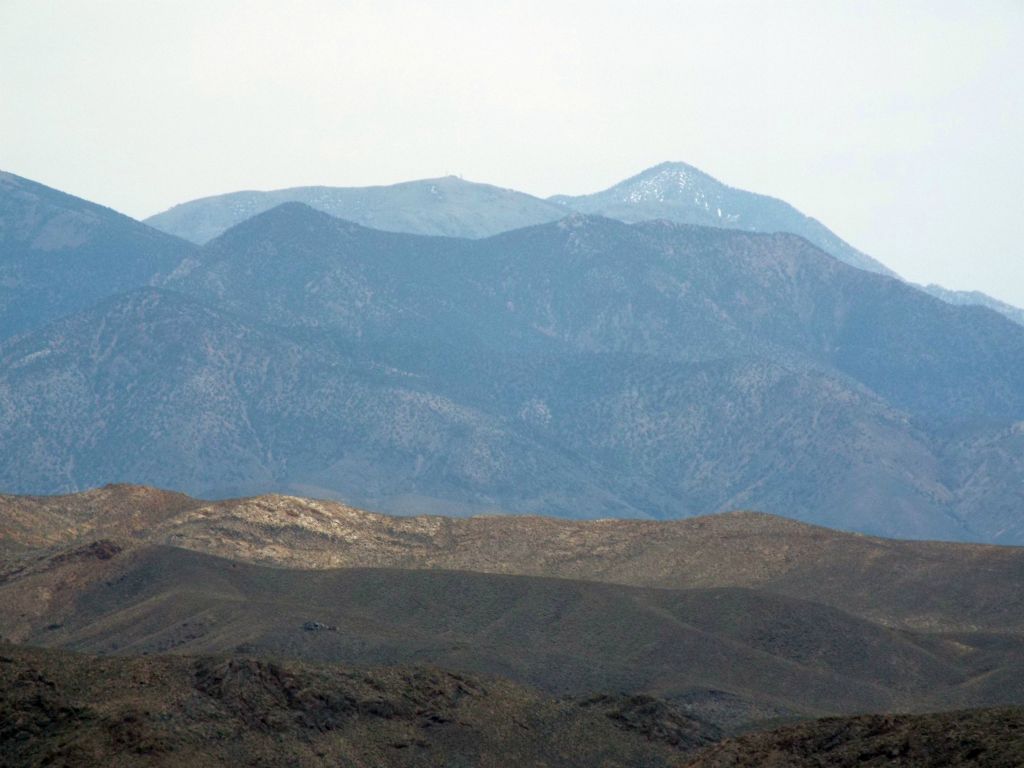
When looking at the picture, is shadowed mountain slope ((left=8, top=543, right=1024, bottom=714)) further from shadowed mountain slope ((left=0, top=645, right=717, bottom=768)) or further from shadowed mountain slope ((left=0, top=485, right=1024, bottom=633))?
shadowed mountain slope ((left=0, top=645, right=717, bottom=768))

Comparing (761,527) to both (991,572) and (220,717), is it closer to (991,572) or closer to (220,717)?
(991,572)

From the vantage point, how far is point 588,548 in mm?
137875

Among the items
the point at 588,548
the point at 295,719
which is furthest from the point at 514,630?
the point at 295,719

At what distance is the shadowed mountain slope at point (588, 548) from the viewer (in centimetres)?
12600

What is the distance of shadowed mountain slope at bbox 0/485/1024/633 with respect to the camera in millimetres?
126000

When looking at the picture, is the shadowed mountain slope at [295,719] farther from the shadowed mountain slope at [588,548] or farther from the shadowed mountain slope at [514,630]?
the shadowed mountain slope at [588,548]

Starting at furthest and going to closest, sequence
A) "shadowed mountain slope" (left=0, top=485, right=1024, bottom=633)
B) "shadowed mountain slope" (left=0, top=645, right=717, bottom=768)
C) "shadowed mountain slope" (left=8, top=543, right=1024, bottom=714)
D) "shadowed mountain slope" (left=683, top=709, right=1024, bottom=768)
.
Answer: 1. "shadowed mountain slope" (left=0, top=485, right=1024, bottom=633)
2. "shadowed mountain slope" (left=8, top=543, right=1024, bottom=714)
3. "shadowed mountain slope" (left=0, top=645, right=717, bottom=768)
4. "shadowed mountain slope" (left=683, top=709, right=1024, bottom=768)

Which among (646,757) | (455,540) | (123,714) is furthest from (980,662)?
(123,714)

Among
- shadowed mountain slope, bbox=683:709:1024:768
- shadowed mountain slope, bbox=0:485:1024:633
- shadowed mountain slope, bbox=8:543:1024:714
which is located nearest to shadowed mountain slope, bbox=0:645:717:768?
shadowed mountain slope, bbox=683:709:1024:768

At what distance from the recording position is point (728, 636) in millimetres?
104062

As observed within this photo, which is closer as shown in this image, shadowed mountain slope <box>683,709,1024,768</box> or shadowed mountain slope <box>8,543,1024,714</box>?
shadowed mountain slope <box>683,709,1024,768</box>

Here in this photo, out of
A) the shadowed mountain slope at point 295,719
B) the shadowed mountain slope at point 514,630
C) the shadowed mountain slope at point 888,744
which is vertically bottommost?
the shadowed mountain slope at point 514,630

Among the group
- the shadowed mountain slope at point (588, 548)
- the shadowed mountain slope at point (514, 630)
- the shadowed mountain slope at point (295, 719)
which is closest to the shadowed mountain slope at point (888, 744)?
the shadowed mountain slope at point (295, 719)

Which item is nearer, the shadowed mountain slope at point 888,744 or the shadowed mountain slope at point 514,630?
the shadowed mountain slope at point 888,744
